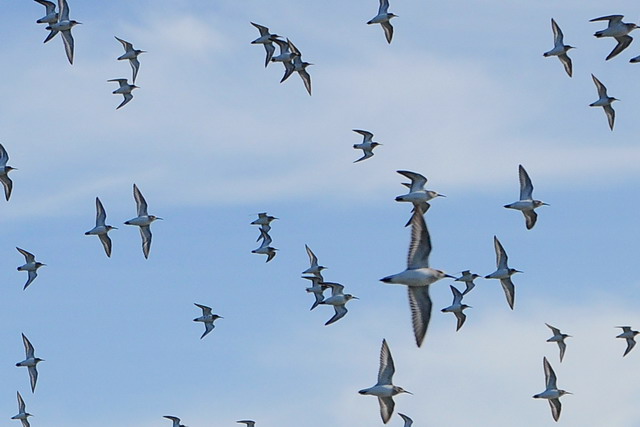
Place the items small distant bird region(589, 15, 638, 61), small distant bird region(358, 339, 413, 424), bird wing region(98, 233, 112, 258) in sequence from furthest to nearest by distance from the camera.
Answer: bird wing region(98, 233, 112, 258) → small distant bird region(589, 15, 638, 61) → small distant bird region(358, 339, 413, 424)

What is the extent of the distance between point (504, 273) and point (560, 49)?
8360 mm

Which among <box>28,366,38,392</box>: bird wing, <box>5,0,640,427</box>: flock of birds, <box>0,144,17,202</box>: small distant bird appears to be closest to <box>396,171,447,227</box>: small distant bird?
<box>5,0,640,427</box>: flock of birds

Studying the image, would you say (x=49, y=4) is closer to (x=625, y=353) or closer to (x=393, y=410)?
(x=393, y=410)

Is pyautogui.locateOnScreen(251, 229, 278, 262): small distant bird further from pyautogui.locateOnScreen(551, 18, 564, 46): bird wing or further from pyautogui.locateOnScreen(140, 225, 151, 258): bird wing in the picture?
pyautogui.locateOnScreen(551, 18, 564, 46): bird wing

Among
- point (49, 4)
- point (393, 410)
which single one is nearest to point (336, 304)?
point (393, 410)

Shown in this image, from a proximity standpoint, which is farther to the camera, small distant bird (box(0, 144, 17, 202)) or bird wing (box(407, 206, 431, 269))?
small distant bird (box(0, 144, 17, 202))

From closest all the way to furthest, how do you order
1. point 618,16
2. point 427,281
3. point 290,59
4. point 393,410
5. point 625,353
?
point 427,281 < point 393,410 < point 618,16 < point 290,59 < point 625,353

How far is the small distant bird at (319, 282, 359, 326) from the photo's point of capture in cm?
5538

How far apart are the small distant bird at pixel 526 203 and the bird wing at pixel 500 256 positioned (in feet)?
11.2

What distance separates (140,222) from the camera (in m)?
53.7

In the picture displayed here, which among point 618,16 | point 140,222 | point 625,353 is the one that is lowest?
point 625,353

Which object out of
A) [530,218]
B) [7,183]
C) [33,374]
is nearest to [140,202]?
[7,183]

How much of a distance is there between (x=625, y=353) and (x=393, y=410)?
717 inches

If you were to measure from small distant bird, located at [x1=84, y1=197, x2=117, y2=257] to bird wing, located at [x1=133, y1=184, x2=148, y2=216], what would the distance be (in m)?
1.34
